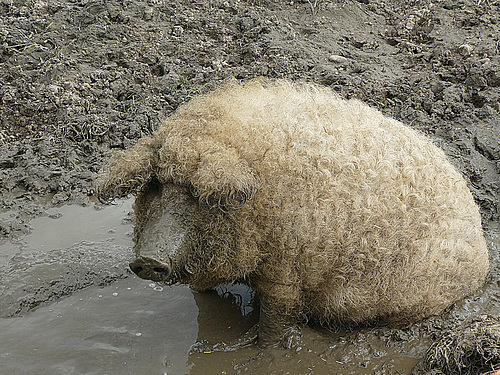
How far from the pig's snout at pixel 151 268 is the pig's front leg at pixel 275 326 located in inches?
35.1

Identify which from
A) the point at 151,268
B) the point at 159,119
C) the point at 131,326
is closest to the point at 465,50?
the point at 159,119

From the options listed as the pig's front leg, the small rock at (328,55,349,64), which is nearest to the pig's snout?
the pig's front leg

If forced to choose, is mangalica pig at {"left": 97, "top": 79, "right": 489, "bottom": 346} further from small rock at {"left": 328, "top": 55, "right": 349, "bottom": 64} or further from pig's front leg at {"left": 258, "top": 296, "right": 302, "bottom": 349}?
small rock at {"left": 328, "top": 55, "right": 349, "bottom": 64}

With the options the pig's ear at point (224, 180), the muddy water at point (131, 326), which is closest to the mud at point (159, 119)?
the muddy water at point (131, 326)

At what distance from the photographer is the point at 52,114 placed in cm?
612

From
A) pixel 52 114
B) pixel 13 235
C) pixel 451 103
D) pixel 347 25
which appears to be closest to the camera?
pixel 13 235

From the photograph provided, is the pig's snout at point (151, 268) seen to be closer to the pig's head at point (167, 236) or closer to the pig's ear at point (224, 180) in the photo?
the pig's head at point (167, 236)

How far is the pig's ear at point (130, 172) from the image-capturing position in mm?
3277

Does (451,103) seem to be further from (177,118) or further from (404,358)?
(177,118)

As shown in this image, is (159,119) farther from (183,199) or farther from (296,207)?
(296,207)

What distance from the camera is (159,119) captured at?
610 centimetres

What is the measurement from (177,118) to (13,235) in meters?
2.25

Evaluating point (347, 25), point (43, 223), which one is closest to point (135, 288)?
point (43, 223)

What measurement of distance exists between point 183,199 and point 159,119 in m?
3.06
